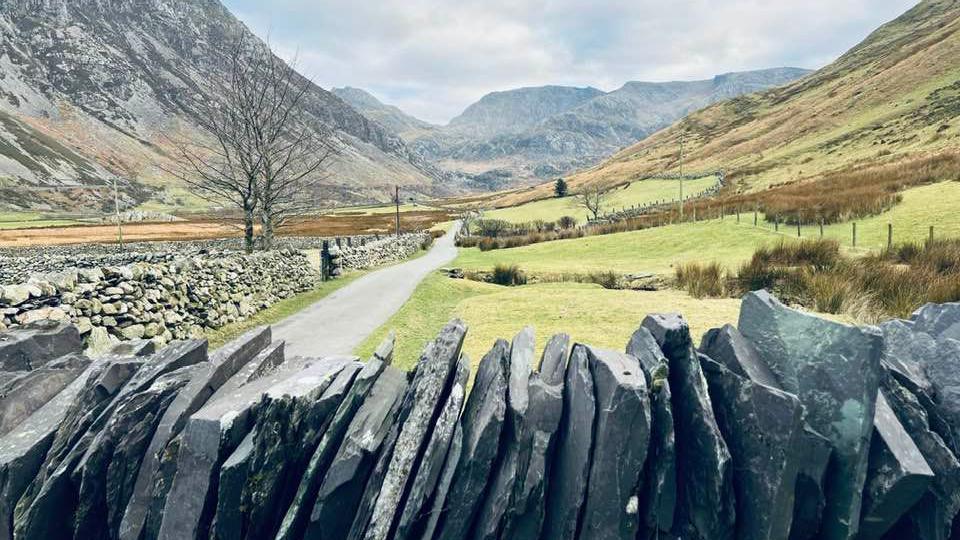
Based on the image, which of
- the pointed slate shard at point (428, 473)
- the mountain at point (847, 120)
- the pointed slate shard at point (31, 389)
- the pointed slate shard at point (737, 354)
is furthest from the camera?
the mountain at point (847, 120)

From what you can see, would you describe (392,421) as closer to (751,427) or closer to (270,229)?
(751,427)

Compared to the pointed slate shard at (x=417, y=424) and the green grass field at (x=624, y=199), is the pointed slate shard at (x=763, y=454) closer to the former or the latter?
the pointed slate shard at (x=417, y=424)

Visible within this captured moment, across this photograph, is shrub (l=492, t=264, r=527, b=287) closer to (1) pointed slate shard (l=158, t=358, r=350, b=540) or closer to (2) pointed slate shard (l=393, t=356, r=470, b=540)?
(2) pointed slate shard (l=393, t=356, r=470, b=540)

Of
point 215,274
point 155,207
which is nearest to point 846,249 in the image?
point 215,274

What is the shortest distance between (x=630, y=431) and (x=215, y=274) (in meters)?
13.7

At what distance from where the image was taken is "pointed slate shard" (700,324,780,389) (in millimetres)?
2986

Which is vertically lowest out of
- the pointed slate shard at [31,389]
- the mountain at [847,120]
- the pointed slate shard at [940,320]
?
the pointed slate shard at [31,389]

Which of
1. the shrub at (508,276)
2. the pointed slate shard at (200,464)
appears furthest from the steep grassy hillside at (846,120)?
the pointed slate shard at (200,464)

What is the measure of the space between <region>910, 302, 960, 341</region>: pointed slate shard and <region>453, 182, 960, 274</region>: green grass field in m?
12.1

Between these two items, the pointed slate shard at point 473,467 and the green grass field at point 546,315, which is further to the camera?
the green grass field at point 546,315

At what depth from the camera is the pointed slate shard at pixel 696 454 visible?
2715mm

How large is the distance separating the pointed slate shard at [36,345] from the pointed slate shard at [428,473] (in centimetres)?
404

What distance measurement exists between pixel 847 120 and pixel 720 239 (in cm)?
7817

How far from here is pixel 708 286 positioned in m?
13.3
